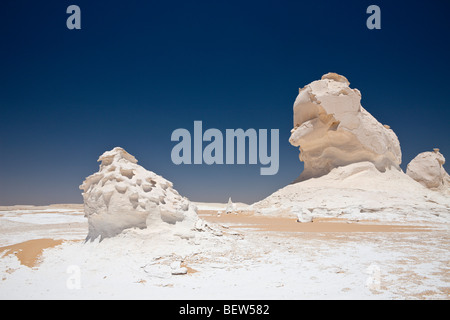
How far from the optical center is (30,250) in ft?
25.3

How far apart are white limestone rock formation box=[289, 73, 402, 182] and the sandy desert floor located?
17475 mm

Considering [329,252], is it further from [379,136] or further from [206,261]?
[379,136]

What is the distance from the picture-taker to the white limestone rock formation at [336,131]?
2512 centimetres

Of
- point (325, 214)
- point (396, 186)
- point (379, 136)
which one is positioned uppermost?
point (379, 136)

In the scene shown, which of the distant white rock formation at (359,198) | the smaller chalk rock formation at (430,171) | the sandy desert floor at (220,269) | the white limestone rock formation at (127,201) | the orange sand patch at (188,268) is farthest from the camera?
the smaller chalk rock formation at (430,171)

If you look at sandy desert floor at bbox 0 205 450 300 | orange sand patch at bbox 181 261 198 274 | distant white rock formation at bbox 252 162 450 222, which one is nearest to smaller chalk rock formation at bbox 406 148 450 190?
distant white rock formation at bbox 252 162 450 222

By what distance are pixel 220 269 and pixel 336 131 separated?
21641 millimetres

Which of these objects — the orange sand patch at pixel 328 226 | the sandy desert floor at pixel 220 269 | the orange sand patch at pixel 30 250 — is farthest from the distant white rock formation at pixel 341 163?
the orange sand patch at pixel 30 250

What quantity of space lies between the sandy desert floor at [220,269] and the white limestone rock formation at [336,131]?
17.5m

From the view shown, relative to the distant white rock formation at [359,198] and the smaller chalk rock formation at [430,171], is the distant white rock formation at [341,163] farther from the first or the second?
the smaller chalk rock formation at [430,171]

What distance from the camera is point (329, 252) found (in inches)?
291

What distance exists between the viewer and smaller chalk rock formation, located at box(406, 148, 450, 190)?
32812 millimetres

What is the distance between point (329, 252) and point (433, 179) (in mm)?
31771
